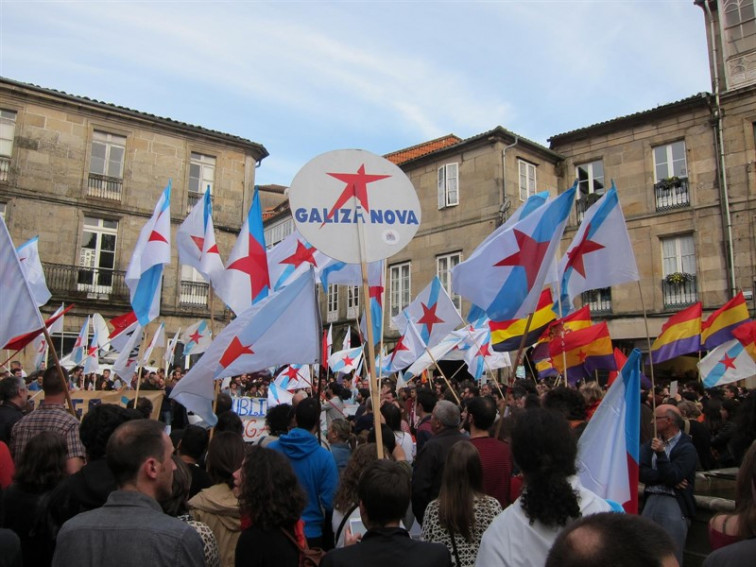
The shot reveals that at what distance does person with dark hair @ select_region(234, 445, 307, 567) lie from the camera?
2832mm

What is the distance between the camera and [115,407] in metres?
3.56

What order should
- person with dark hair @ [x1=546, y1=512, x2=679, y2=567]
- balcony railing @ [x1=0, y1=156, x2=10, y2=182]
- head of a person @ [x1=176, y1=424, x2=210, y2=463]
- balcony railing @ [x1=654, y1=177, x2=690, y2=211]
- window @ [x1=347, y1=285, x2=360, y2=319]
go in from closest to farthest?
person with dark hair @ [x1=546, y1=512, x2=679, y2=567]
head of a person @ [x1=176, y1=424, x2=210, y2=463]
balcony railing @ [x1=654, y1=177, x2=690, y2=211]
balcony railing @ [x1=0, y1=156, x2=10, y2=182]
window @ [x1=347, y1=285, x2=360, y2=319]

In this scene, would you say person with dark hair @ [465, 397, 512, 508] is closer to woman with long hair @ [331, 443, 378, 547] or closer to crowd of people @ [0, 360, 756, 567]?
crowd of people @ [0, 360, 756, 567]

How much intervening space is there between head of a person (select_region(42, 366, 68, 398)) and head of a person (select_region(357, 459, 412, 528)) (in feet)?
10.6

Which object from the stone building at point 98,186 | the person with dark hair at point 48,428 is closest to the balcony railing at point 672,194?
the stone building at point 98,186

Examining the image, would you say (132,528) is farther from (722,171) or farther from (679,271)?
(722,171)

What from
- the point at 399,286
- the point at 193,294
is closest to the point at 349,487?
the point at 399,286

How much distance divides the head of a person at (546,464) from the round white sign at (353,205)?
2.10m

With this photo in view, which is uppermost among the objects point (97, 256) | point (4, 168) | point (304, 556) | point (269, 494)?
point (4, 168)

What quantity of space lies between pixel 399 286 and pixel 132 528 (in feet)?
75.9

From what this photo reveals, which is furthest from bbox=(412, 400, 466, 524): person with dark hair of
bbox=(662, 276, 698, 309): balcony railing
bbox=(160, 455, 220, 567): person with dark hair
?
bbox=(662, 276, 698, 309): balcony railing

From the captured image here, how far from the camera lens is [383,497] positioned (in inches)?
103

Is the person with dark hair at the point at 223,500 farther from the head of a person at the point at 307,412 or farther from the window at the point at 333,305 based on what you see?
the window at the point at 333,305

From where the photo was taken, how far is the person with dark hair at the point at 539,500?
229 centimetres
